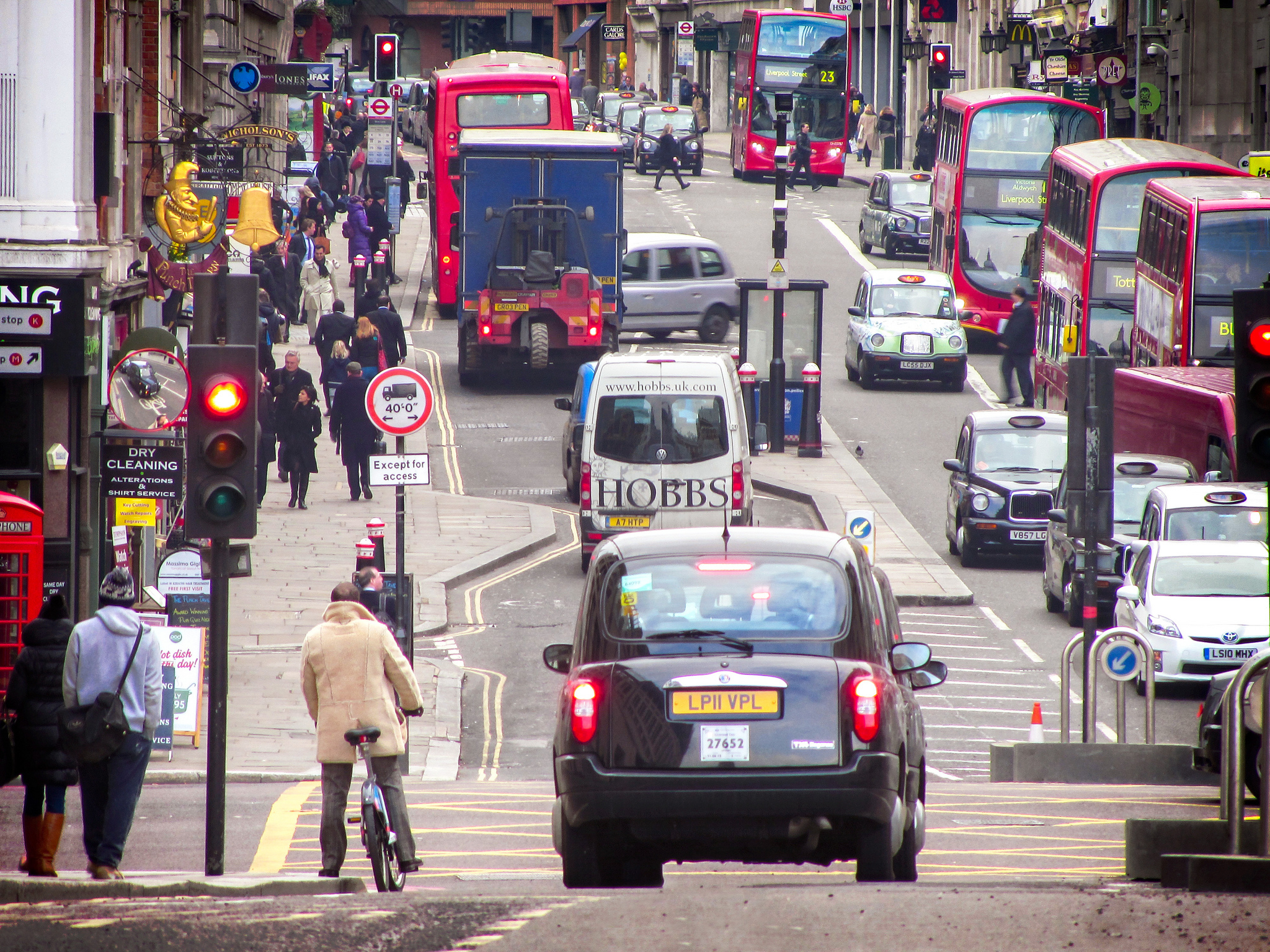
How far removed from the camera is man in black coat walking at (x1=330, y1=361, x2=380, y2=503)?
22766 mm

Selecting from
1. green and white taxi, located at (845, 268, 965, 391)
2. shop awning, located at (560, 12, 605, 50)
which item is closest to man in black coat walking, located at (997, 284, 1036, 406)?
green and white taxi, located at (845, 268, 965, 391)

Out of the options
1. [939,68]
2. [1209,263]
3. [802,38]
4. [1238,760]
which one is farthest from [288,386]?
[939,68]

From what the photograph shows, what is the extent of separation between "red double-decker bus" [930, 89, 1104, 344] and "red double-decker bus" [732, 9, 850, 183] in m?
15.8

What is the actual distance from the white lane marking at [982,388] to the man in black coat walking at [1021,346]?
0.53 metres

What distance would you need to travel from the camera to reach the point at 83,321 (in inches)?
619

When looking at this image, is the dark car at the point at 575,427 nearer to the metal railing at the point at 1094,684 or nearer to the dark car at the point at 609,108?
the metal railing at the point at 1094,684

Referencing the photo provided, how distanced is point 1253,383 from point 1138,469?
535 inches

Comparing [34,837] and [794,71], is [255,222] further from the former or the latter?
[794,71]

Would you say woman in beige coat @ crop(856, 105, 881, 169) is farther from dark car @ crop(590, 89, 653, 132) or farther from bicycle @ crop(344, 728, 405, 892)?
bicycle @ crop(344, 728, 405, 892)

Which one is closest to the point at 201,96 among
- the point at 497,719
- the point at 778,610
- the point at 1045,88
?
the point at 497,719

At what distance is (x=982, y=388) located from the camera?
32812 mm

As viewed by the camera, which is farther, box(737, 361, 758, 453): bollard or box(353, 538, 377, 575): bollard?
box(737, 361, 758, 453): bollard

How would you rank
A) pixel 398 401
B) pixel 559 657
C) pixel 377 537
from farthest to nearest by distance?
pixel 377 537 → pixel 398 401 → pixel 559 657

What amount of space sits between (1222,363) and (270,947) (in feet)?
60.9
